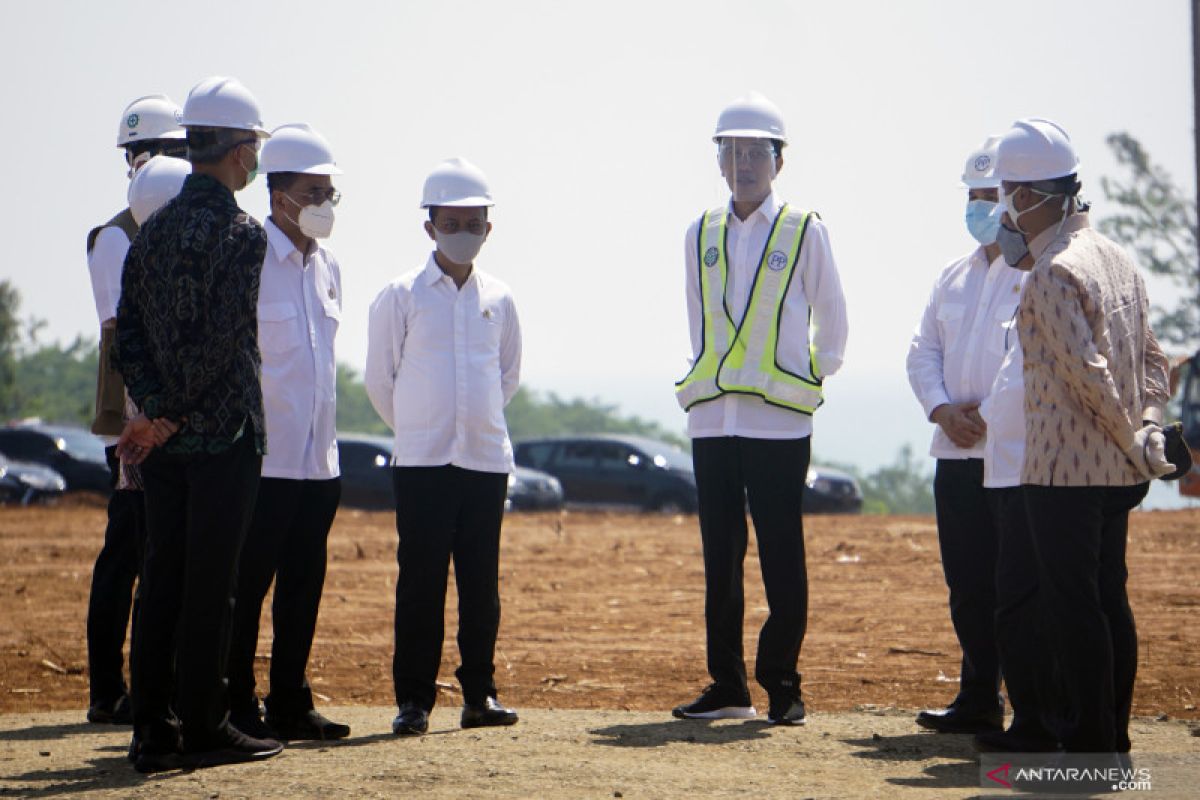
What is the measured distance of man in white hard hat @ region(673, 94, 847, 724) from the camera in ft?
25.9

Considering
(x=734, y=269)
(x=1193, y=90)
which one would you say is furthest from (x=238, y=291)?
(x=1193, y=90)

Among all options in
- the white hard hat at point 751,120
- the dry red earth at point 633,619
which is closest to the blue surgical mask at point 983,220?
the white hard hat at point 751,120

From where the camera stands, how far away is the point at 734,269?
26.3 feet

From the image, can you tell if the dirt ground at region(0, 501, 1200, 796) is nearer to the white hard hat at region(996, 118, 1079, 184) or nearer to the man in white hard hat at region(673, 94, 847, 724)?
the man in white hard hat at region(673, 94, 847, 724)

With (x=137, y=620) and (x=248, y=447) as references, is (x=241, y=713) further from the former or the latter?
(x=248, y=447)

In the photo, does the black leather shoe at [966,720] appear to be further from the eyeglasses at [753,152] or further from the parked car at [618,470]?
the parked car at [618,470]

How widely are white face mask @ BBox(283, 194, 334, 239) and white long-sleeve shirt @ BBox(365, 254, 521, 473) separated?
2.04ft

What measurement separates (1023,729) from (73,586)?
11.3 meters

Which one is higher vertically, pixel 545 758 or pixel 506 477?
pixel 506 477

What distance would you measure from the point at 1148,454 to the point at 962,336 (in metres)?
1.81

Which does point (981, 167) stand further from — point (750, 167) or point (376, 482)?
point (376, 482)

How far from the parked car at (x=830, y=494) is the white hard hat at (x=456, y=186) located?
24112mm

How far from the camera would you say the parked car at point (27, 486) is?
102ft

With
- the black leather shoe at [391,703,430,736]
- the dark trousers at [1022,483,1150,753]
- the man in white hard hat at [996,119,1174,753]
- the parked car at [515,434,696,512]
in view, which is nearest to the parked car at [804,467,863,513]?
A: the parked car at [515,434,696,512]
